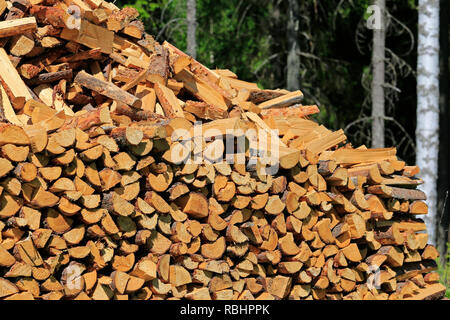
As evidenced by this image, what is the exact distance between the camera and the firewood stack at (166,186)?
4.30 meters

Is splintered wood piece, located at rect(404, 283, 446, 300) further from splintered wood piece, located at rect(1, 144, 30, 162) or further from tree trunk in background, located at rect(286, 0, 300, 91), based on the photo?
tree trunk in background, located at rect(286, 0, 300, 91)

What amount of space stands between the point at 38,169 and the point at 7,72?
1193mm

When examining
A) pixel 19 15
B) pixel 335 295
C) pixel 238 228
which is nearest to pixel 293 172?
pixel 238 228

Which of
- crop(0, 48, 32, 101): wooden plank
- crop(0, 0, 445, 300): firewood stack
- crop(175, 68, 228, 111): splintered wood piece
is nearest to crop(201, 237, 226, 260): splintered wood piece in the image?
crop(0, 0, 445, 300): firewood stack

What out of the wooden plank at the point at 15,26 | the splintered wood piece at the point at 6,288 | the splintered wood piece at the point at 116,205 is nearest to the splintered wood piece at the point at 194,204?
the splintered wood piece at the point at 116,205

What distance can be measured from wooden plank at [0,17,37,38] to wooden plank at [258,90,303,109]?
2289 millimetres

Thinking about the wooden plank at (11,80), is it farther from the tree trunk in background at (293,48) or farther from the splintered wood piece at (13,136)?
the tree trunk in background at (293,48)

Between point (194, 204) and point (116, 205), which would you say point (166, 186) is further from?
A: point (116, 205)

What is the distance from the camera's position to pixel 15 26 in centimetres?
518

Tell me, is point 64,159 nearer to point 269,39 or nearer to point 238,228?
point 238,228

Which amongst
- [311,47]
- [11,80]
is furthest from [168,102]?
[311,47]

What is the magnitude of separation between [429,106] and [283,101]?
3.17m

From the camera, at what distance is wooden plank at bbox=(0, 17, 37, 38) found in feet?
17.0

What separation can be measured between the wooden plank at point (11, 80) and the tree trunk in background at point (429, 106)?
5637mm
